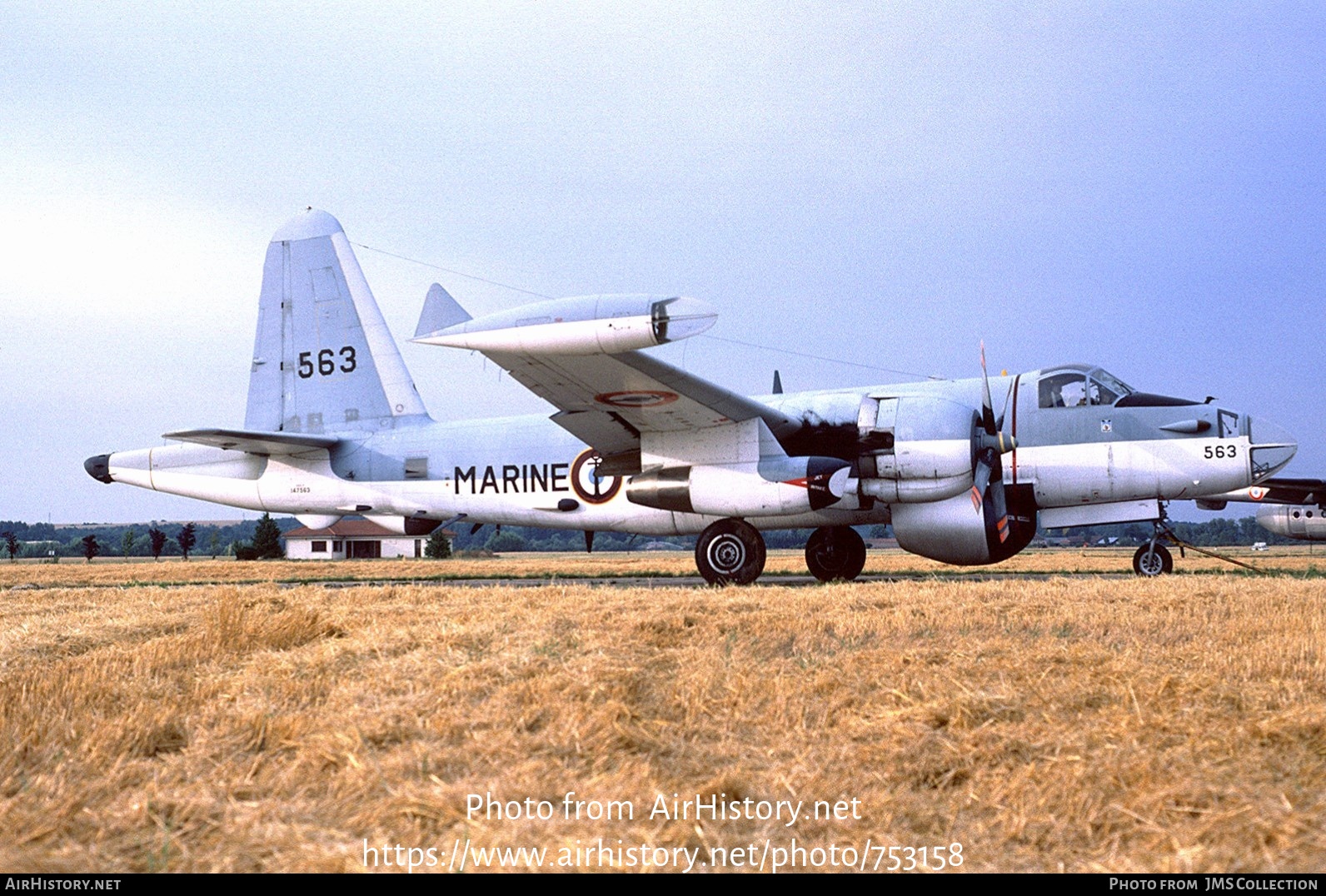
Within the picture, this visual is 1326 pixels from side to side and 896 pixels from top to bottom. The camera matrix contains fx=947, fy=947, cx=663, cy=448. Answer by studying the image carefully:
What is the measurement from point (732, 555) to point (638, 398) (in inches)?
115

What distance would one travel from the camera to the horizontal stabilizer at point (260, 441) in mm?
17312

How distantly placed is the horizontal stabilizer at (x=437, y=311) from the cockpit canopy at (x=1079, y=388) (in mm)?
9700

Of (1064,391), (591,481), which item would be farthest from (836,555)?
(1064,391)

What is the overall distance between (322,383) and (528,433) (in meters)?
5.39

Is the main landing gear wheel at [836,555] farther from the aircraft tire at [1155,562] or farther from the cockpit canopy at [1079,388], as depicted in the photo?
the aircraft tire at [1155,562]

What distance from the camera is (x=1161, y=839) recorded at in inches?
133

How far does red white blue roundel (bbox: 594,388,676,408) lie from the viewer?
14.1 metres

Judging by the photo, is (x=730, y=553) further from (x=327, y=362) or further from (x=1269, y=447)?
(x=327, y=362)

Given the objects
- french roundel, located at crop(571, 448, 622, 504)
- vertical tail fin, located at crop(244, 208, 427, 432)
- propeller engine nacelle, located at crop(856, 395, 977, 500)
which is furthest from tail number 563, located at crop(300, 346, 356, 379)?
propeller engine nacelle, located at crop(856, 395, 977, 500)

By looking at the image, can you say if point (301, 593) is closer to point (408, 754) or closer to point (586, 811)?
point (408, 754)

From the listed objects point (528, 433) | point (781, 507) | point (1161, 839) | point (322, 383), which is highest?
point (322, 383)

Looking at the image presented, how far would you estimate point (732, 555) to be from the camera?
14.9 m

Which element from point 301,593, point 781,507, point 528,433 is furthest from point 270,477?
point 781,507

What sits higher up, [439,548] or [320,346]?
[320,346]
